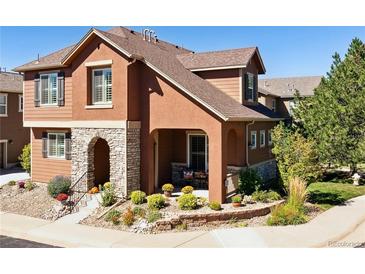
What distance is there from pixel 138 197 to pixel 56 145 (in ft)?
24.6

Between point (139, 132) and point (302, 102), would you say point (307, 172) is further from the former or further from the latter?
point (302, 102)

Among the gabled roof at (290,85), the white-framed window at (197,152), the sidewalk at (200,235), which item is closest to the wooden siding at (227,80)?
the white-framed window at (197,152)

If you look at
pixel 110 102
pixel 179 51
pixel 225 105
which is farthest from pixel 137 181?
pixel 179 51

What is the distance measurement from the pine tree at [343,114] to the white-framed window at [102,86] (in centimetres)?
1255

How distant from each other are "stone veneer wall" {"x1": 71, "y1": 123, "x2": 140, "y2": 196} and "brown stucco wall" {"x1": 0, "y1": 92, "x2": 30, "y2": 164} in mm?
11877

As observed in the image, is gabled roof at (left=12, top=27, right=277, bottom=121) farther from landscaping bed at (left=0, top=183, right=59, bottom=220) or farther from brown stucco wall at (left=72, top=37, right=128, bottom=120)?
landscaping bed at (left=0, top=183, right=59, bottom=220)

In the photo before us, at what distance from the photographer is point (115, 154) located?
16.4 meters

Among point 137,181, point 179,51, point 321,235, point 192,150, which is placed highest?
point 179,51

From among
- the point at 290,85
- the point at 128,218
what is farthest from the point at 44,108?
the point at 290,85

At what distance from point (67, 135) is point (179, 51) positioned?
1033cm

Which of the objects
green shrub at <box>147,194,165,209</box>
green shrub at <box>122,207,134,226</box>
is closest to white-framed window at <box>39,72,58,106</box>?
green shrub at <box>147,194,165,209</box>

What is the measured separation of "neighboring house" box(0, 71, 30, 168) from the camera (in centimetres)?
2658

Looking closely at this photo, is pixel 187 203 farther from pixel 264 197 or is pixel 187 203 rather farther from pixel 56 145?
pixel 56 145

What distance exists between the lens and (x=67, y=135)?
64.3 feet
